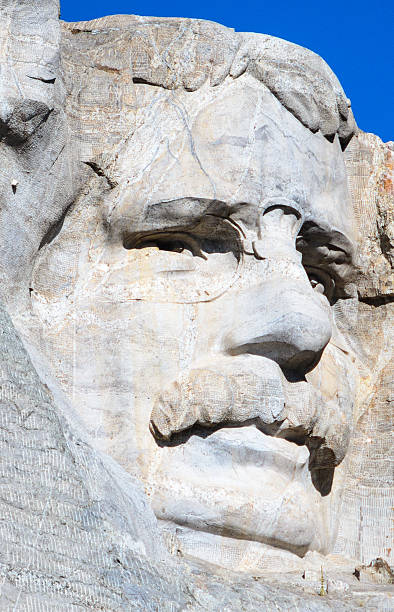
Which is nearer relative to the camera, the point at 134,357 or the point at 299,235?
the point at 134,357

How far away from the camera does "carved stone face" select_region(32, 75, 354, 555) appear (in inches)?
170

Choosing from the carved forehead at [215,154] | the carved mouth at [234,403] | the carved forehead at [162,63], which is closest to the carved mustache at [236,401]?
the carved mouth at [234,403]

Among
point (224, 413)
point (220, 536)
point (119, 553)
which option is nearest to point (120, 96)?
point (224, 413)

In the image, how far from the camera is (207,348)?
4.46 metres

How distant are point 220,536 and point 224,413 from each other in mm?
356

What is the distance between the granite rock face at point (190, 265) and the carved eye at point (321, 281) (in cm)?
11

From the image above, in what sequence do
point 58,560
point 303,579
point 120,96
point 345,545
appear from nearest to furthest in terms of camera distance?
1. point 58,560
2. point 303,579
3. point 120,96
4. point 345,545

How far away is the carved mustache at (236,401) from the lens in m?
4.31

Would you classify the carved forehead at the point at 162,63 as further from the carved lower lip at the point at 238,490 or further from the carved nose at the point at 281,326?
the carved lower lip at the point at 238,490

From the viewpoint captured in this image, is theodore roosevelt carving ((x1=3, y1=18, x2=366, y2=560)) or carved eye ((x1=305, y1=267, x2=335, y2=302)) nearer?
theodore roosevelt carving ((x1=3, y1=18, x2=366, y2=560))

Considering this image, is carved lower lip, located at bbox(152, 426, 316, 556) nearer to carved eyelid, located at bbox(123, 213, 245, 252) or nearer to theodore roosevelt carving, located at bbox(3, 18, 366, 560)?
theodore roosevelt carving, located at bbox(3, 18, 366, 560)

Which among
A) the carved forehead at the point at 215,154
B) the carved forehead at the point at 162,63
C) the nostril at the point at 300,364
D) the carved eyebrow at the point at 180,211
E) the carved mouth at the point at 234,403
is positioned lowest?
the carved mouth at the point at 234,403

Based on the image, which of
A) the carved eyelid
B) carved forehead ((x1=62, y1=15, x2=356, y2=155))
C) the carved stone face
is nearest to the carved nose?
the carved stone face

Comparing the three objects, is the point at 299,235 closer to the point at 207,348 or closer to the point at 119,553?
the point at 207,348
